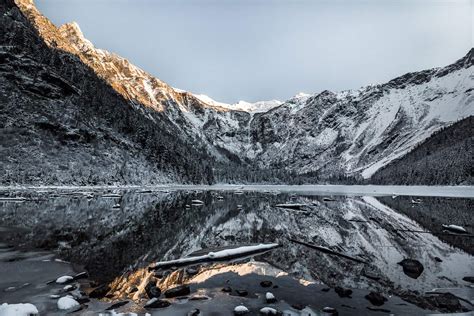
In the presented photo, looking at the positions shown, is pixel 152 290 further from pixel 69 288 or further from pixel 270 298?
pixel 270 298

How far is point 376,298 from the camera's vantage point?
1216 centimetres

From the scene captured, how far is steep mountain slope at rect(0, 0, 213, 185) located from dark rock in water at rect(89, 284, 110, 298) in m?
80.1

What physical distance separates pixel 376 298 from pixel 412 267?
6.37m

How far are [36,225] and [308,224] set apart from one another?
26925 millimetres

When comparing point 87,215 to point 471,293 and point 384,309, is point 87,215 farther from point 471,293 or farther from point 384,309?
point 471,293

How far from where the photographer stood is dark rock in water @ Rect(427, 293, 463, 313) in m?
11.3

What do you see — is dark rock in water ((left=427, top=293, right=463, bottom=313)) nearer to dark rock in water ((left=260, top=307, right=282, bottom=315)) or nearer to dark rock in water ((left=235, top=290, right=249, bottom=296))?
dark rock in water ((left=260, top=307, right=282, bottom=315))

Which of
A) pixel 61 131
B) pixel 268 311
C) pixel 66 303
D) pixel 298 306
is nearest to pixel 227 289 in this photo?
pixel 268 311

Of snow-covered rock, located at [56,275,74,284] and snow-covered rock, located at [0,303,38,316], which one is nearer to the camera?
snow-covered rock, located at [0,303,38,316]

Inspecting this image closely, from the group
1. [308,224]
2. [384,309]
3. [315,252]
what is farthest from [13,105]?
[384,309]

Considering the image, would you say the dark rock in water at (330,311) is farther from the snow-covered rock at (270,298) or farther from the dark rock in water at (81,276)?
the dark rock in water at (81,276)

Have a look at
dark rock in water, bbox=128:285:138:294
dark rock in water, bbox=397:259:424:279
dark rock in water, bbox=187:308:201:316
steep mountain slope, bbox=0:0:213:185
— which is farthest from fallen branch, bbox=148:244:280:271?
steep mountain slope, bbox=0:0:213:185

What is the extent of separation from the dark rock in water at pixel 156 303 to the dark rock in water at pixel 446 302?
10.4 metres

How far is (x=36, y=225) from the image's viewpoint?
90.8ft
